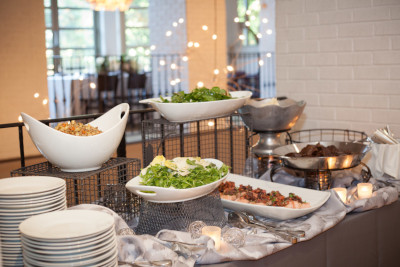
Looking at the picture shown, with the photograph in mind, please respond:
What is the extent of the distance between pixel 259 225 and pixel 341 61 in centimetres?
157

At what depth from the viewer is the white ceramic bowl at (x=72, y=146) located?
5.39 ft

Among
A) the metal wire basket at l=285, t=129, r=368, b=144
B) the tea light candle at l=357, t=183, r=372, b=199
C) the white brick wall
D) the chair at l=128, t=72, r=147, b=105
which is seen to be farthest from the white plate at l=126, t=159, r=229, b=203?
the chair at l=128, t=72, r=147, b=105

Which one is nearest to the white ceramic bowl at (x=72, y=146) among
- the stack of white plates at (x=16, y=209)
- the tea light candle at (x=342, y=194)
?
the stack of white plates at (x=16, y=209)

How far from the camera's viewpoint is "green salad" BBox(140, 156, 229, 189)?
5.65 feet

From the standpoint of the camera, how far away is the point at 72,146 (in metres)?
1.65

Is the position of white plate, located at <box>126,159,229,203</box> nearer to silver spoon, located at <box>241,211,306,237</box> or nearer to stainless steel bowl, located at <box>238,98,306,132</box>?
silver spoon, located at <box>241,211,306,237</box>

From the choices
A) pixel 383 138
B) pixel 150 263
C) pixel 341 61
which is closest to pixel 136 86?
pixel 341 61

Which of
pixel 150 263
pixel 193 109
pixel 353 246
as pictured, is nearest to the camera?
pixel 150 263

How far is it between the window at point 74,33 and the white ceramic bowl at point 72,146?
8332 mm

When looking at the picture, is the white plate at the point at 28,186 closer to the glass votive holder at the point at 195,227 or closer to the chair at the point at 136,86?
the glass votive holder at the point at 195,227

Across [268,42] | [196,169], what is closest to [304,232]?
[196,169]

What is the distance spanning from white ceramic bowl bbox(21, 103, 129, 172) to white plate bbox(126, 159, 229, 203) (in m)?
0.14

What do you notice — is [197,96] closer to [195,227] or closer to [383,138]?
[195,227]

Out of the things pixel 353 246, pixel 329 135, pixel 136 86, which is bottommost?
pixel 353 246
